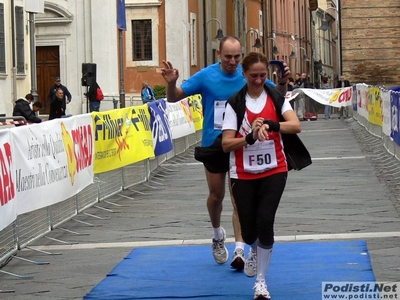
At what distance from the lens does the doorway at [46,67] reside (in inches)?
Result: 1751

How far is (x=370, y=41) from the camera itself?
139 feet

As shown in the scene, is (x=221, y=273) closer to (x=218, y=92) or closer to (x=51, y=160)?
(x=218, y=92)

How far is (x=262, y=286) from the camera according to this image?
739 centimetres

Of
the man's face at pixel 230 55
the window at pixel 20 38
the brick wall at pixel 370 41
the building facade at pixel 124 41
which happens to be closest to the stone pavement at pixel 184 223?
the man's face at pixel 230 55

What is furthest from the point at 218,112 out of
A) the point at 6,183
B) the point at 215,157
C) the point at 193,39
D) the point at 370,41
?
the point at 193,39

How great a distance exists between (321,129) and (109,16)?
46.7ft

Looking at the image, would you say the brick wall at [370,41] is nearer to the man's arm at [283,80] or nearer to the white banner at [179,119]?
the white banner at [179,119]

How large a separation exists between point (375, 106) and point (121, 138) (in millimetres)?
10292

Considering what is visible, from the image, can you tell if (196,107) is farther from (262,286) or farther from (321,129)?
(262,286)

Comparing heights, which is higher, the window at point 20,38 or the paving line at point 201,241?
the window at point 20,38

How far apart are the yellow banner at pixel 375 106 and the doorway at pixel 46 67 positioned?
20335mm

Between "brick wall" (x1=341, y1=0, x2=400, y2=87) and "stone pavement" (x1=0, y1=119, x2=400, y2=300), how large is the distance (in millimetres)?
23714

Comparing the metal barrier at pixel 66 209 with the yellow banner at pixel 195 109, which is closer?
the metal barrier at pixel 66 209

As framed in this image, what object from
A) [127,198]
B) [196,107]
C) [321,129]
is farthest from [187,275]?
[321,129]
